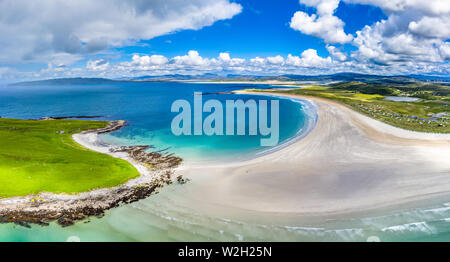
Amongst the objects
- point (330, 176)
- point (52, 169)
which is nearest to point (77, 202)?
point (52, 169)

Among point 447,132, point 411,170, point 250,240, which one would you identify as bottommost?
point 250,240

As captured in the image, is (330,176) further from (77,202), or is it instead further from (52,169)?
(52,169)

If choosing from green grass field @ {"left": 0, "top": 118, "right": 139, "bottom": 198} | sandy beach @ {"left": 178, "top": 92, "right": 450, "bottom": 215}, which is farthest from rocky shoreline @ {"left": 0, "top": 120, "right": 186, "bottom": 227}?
sandy beach @ {"left": 178, "top": 92, "right": 450, "bottom": 215}

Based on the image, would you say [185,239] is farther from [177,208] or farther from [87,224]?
[87,224]

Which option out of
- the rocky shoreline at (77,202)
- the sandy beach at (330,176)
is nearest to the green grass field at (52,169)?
the rocky shoreline at (77,202)

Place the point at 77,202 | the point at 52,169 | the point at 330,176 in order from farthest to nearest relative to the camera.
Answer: the point at 52,169
the point at 330,176
the point at 77,202
